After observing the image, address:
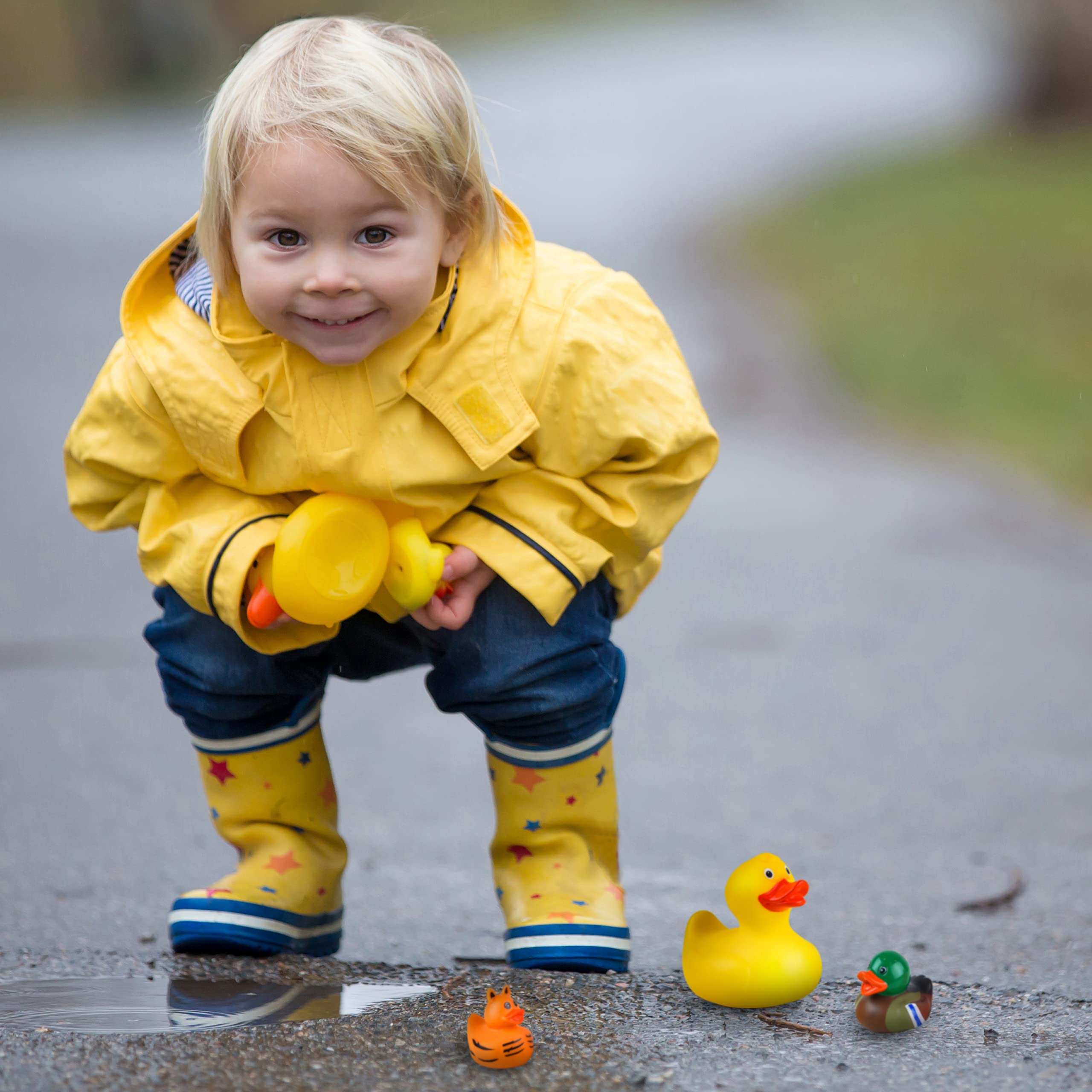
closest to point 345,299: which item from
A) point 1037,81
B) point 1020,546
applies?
point 1020,546

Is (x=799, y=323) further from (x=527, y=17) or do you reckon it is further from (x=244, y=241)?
(x=527, y=17)

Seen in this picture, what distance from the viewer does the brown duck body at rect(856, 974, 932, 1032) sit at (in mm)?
1896

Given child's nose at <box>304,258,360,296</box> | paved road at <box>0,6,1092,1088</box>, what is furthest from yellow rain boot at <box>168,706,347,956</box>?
child's nose at <box>304,258,360,296</box>

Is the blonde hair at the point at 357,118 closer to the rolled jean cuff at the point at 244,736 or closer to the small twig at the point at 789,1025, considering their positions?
the rolled jean cuff at the point at 244,736

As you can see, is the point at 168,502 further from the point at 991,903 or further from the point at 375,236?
the point at 991,903

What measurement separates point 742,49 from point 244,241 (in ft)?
70.9

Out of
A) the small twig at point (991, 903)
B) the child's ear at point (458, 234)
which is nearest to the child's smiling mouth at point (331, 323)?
the child's ear at point (458, 234)

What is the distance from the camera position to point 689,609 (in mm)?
4742

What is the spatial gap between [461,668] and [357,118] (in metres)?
0.73

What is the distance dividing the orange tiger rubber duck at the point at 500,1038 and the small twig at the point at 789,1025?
327 mm

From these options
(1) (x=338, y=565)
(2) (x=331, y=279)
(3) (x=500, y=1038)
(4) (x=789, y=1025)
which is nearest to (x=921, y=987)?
(4) (x=789, y=1025)

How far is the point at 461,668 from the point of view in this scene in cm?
219

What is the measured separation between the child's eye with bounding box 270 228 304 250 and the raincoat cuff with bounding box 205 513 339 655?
0.37m

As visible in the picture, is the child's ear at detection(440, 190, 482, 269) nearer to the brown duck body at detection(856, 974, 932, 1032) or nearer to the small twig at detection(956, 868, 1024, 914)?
the brown duck body at detection(856, 974, 932, 1032)
